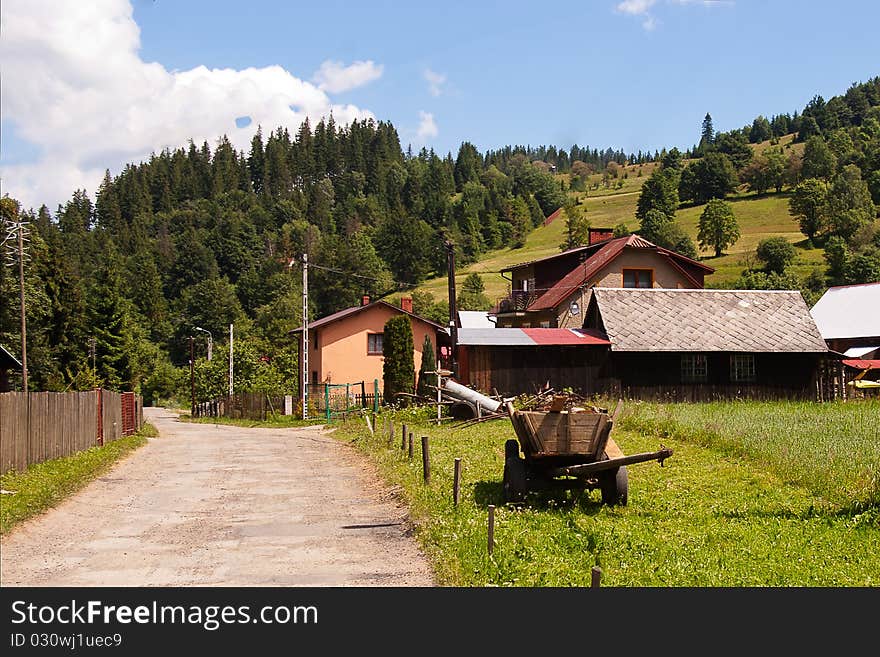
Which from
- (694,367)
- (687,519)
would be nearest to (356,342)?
(694,367)

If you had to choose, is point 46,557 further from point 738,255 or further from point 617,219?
point 617,219

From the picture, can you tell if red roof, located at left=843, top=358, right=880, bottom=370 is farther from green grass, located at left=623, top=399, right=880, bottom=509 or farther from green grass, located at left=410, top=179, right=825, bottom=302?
green grass, located at left=410, top=179, right=825, bottom=302

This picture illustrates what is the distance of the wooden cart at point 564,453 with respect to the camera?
12.9 m

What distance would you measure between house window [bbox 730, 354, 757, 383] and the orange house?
23567 mm

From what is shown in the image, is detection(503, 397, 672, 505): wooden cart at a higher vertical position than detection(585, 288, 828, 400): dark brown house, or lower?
lower

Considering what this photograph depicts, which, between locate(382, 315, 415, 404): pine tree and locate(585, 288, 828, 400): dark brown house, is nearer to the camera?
locate(585, 288, 828, 400): dark brown house

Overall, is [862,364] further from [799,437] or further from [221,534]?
[221,534]

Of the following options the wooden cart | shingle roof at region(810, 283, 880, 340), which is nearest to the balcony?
shingle roof at region(810, 283, 880, 340)

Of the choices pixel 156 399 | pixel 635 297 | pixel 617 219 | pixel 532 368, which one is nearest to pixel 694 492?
pixel 532 368

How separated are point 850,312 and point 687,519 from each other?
184ft

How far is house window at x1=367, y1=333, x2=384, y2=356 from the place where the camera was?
60.1 metres

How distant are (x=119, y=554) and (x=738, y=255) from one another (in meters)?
98.6

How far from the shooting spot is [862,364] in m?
51.9

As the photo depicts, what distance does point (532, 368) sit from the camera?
36.8m
